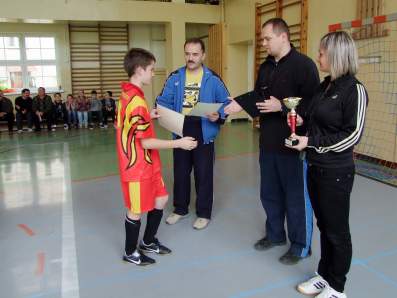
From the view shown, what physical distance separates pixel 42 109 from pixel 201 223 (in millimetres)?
7998

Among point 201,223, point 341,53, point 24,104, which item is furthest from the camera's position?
point 24,104

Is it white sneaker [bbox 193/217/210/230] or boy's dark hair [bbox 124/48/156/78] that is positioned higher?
boy's dark hair [bbox 124/48/156/78]

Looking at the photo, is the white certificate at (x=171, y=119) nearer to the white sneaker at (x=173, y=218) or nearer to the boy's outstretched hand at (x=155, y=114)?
the boy's outstretched hand at (x=155, y=114)

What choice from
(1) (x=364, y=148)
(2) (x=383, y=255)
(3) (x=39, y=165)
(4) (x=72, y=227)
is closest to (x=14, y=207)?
(4) (x=72, y=227)

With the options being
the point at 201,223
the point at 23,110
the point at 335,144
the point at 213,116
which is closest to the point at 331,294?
the point at 335,144

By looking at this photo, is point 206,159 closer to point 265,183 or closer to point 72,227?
point 265,183

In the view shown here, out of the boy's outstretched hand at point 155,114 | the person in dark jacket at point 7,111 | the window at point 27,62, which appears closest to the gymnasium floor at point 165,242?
the boy's outstretched hand at point 155,114

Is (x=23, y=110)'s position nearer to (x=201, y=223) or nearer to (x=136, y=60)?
(x=201, y=223)

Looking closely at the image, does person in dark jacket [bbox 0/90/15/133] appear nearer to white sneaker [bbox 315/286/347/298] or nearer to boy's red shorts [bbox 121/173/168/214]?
boy's red shorts [bbox 121/173/168/214]

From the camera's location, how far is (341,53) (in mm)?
1802

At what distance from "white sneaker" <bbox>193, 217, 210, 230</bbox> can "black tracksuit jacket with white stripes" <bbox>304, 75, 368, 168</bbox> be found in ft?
5.05

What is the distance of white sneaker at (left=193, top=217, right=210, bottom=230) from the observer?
10.6ft

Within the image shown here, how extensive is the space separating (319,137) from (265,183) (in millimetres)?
912

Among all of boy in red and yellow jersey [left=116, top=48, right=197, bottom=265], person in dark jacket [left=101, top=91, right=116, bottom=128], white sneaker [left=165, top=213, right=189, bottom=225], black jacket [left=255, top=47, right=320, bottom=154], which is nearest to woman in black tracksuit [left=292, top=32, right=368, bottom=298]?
black jacket [left=255, top=47, right=320, bottom=154]
